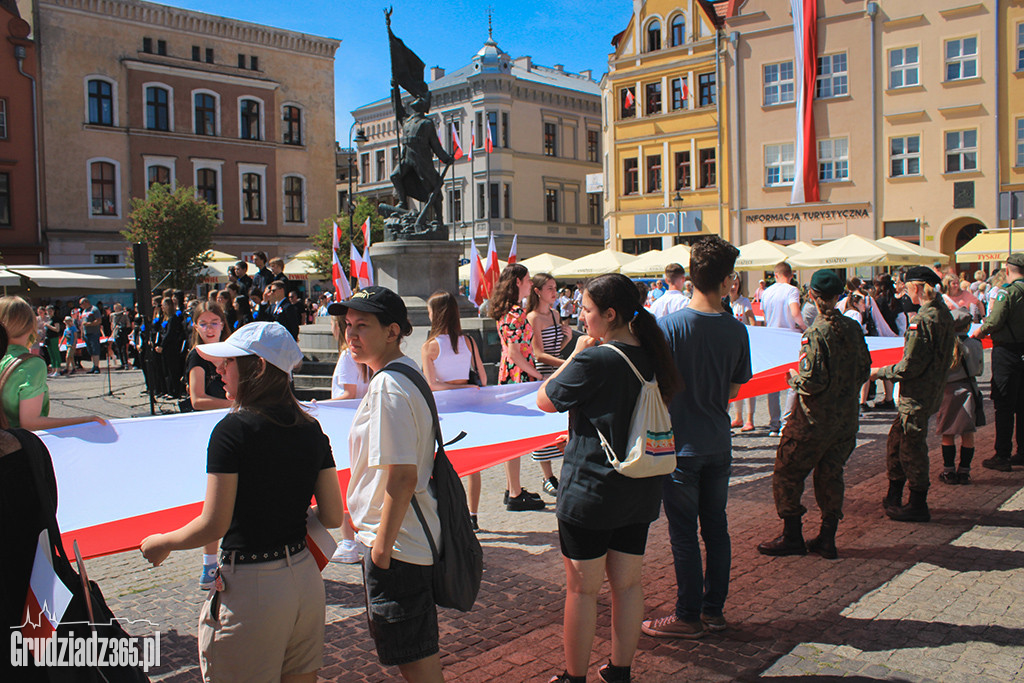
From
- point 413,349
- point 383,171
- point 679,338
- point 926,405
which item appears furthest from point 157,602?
point 383,171

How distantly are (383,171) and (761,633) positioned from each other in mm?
65289

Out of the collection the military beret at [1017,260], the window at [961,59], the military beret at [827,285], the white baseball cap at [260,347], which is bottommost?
the white baseball cap at [260,347]

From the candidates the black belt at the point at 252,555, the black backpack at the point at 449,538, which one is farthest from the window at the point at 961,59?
the black belt at the point at 252,555

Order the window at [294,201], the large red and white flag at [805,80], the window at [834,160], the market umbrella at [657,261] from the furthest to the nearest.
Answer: the window at [294,201] → the window at [834,160] → the large red and white flag at [805,80] → the market umbrella at [657,261]

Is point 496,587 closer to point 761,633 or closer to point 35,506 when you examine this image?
point 761,633

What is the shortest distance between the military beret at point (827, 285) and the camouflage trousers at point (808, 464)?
812 mm

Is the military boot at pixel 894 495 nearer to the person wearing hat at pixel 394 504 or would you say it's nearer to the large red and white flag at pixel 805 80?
the person wearing hat at pixel 394 504

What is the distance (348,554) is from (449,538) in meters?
3.11

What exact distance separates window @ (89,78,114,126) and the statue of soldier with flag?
31701mm

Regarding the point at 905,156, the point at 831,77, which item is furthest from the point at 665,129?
the point at 905,156

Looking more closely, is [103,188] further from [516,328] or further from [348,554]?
[348,554]

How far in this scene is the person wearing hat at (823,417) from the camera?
5652mm

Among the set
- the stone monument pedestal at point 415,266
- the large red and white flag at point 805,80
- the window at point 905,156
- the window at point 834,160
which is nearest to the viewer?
the stone monument pedestal at point 415,266

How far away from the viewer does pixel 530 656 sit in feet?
14.4
